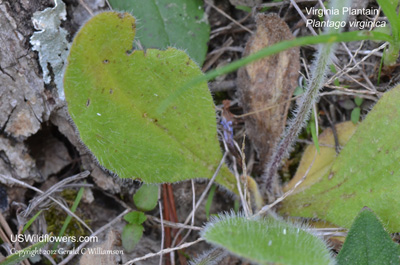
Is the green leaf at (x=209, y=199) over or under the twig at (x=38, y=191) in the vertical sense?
under

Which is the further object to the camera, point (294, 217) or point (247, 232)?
point (294, 217)

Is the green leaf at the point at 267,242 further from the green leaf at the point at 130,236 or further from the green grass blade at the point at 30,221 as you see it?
the green grass blade at the point at 30,221

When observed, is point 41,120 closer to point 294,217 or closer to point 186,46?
point 186,46

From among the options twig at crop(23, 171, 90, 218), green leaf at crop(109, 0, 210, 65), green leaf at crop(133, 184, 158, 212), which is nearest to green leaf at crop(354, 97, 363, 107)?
green leaf at crop(109, 0, 210, 65)

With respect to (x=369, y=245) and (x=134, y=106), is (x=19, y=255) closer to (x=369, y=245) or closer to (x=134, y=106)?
(x=134, y=106)

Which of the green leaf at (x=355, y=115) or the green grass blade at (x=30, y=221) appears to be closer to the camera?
the green grass blade at (x=30, y=221)

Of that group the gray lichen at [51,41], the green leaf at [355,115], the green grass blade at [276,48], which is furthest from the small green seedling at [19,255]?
the green leaf at [355,115]

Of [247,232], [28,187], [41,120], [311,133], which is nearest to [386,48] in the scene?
[311,133]
